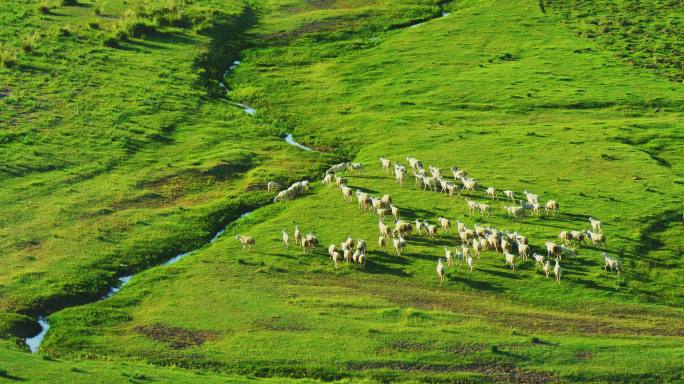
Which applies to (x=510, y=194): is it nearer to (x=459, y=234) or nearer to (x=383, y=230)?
(x=459, y=234)

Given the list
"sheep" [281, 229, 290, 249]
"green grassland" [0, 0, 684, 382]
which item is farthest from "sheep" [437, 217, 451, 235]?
"sheep" [281, 229, 290, 249]

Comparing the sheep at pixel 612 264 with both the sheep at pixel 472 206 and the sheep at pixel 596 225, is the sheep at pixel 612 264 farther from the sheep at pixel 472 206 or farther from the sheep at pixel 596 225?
the sheep at pixel 472 206

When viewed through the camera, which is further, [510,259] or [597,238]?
[597,238]

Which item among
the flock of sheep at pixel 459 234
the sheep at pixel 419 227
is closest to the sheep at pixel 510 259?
the flock of sheep at pixel 459 234

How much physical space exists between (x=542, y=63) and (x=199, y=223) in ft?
133

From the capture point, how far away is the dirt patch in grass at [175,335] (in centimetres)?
4341

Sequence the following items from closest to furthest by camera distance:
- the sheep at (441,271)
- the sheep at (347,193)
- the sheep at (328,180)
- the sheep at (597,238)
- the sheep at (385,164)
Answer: the sheep at (441,271) < the sheep at (597,238) < the sheep at (347,193) < the sheep at (328,180) < the sheep at (385,164)

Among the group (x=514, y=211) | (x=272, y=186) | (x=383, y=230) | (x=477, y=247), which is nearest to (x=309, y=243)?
(x=383, y=230)

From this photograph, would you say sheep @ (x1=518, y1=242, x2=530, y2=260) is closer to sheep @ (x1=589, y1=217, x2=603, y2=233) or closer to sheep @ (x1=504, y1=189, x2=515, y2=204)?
sheep @ (x1=589, y1=217, x2=603, y2=233)

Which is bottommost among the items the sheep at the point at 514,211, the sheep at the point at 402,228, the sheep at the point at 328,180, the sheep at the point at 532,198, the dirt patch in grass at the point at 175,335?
the dirt patch in grass at the point at 175,335

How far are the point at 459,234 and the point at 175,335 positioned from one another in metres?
→ 17.1

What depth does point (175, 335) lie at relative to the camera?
44.1m

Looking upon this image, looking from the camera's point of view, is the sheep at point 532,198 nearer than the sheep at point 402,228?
No

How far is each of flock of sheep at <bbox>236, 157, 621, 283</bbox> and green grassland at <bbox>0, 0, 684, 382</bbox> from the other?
762mm
